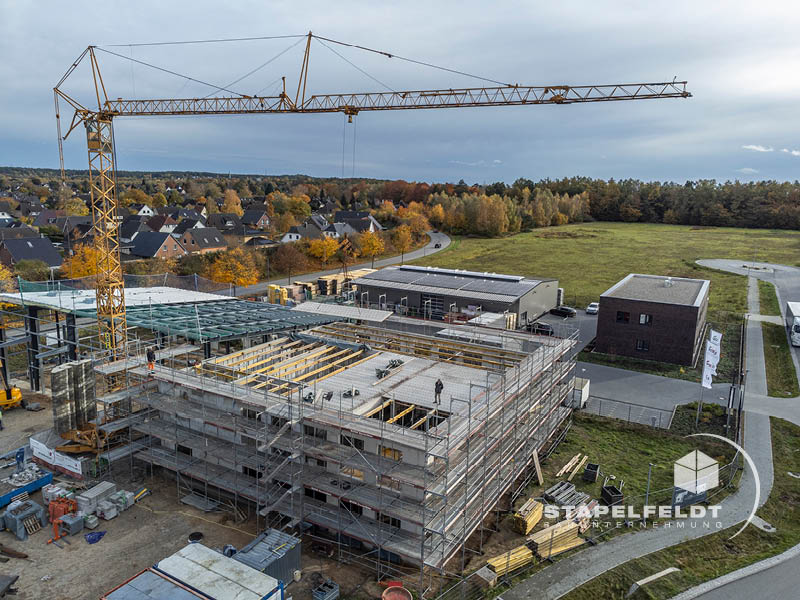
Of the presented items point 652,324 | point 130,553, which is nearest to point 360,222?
point 652,324

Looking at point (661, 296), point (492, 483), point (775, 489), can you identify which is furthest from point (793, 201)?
point (492, 483)

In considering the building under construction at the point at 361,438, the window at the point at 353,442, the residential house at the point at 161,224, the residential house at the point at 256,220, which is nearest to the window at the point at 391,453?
the building under construction at the point at 361,438

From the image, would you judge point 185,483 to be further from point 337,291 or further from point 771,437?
point 337,291

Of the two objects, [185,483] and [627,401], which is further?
[627,401]

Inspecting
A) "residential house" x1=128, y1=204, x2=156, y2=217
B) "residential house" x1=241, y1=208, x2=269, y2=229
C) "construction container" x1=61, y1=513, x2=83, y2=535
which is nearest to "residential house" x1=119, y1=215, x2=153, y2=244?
"residential house" x1=128, y1=204, x2=156, y2=217

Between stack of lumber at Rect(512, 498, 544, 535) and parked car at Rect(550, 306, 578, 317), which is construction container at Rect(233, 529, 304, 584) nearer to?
stack of lumber at Rect(512, 498, 544, 535)
